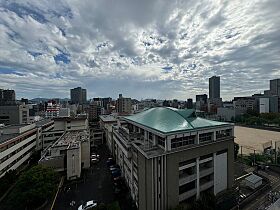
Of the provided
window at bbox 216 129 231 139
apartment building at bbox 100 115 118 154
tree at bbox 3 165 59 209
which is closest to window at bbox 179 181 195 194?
window at bbox 216 129 231 139

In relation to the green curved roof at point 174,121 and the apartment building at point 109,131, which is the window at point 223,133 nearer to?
the green curved roof at point 174,121

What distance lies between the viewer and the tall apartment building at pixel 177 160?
17641 mm

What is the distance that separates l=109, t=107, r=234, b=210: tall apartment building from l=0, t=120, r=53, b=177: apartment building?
19.6 meters

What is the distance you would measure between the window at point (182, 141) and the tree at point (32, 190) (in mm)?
15874

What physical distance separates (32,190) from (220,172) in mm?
23120

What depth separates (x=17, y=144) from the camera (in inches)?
1243

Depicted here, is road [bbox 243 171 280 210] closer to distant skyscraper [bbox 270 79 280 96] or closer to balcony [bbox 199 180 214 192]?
balcony [bbox 199 180 214 192]

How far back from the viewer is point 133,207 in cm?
2142

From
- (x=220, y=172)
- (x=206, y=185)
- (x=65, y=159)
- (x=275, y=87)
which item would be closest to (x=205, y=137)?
(x=220, y=172)

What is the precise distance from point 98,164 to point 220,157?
24134 millimetres

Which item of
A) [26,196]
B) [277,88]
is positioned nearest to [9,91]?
[26,196]

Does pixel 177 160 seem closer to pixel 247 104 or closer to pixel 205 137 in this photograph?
pixel 205 137

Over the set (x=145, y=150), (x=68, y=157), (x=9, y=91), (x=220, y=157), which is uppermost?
(x=9, y=91)

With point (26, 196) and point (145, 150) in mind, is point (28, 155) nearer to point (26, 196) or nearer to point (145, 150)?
point (26, 196)
